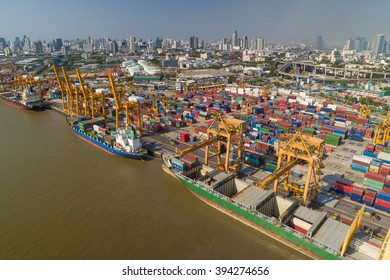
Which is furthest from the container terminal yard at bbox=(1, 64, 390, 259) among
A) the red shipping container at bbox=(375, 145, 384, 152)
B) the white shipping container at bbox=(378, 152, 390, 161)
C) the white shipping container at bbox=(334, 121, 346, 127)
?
the red shipping container at bbox=(375, 145, 384, 152)

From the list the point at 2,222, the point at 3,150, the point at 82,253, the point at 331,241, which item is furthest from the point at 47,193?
the point at 331,241

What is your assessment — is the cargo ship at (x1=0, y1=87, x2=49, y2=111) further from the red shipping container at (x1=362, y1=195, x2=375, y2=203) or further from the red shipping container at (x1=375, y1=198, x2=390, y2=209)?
the red shipping container at (x1=375, y1=198, x2=390, y2=209)

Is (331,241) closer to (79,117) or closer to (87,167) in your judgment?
(87,167)

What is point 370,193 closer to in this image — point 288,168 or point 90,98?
point 288,168

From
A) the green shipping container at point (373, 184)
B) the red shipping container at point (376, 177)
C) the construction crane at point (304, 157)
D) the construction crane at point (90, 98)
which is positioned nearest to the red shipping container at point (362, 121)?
the red shipping container at point (376, 177)

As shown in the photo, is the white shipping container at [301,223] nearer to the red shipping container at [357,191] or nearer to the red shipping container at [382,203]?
the red shipping container at [357,191]
